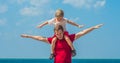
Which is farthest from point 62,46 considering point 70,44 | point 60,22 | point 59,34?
point 60,22

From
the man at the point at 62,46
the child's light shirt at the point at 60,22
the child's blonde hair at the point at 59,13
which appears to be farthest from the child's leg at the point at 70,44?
the child's light shirt at the point at 60,22

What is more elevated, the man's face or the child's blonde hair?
the child's blonde hair

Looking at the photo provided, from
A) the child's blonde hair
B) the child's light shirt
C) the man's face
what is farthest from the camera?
the child's light shirt

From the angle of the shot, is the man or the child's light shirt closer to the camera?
the man

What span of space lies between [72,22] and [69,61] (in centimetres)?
193

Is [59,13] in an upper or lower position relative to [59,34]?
upper

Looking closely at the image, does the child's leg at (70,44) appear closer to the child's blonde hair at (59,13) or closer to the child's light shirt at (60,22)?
the child's blonde hair at (59,13)

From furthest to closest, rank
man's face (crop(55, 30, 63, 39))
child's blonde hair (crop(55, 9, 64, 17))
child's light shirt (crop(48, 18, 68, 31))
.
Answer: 1. child's light shirt (crop(48, 18, 68, 31))
2. child's blonde hair (crop(55, 9, 64, 17))
3. man's face (crop(55, 30, 63, 39))

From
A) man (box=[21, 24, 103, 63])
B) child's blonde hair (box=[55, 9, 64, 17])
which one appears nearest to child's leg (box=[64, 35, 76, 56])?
man (box=[21, 24, 103, 63])

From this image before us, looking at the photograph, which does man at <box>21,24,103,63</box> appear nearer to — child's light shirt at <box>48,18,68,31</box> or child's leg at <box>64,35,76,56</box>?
child's leg at <box>64,35,76,56</box>

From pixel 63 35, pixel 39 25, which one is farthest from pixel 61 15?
pixel 39 25

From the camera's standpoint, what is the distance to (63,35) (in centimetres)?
1278

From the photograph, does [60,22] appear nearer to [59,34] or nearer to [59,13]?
[59,13]

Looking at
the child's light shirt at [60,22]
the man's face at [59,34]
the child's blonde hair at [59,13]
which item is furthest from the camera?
the child's light shirt at [60,22]
